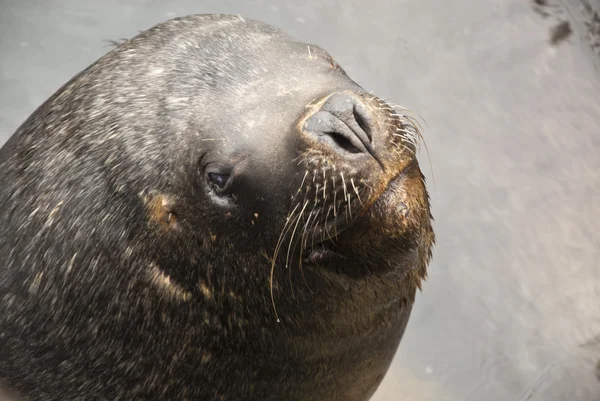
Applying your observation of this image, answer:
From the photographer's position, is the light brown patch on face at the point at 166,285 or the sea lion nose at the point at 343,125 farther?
the light brown patch on face at the point at 166,285

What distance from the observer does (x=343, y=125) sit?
3248 millimetres

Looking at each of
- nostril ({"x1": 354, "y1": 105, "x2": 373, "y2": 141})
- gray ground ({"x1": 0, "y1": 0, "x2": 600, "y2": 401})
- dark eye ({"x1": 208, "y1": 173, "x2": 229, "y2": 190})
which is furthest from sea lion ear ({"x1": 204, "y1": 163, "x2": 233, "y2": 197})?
gray ground ({"x1": 0, "y1": 0, "x2": 600, "y2": 401})

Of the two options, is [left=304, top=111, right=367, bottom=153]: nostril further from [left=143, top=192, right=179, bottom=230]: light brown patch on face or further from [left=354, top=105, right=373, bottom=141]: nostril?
[left=143, top=192, right=179, bottom=230]: light brown patch on face

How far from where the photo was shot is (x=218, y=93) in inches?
143

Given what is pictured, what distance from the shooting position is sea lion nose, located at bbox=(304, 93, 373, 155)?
3254 mm

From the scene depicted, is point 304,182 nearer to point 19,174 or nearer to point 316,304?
point 316,304

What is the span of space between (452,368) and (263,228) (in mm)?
2299

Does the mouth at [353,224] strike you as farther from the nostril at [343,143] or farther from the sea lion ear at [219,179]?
the sea lion ear at [219,179]

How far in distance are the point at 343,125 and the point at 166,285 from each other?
98 centimetres

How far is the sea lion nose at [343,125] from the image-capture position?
3254mm

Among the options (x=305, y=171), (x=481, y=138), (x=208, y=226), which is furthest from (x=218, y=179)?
(x=481, y=138)

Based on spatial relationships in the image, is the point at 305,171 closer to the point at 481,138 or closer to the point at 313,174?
the point at 313,174

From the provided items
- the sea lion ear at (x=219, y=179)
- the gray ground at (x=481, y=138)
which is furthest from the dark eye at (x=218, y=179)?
the gray ground at (x=481, y=138)

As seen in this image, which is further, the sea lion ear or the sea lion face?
the sea lion ear
